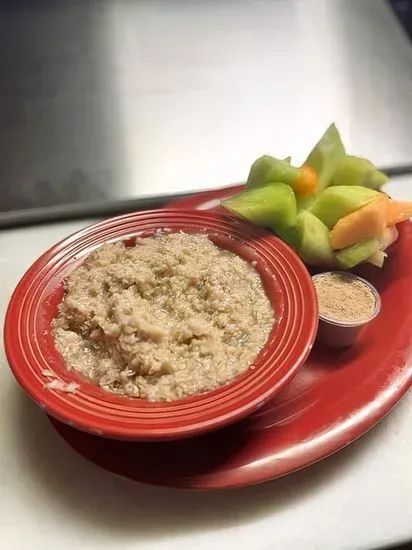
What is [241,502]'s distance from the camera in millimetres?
1106

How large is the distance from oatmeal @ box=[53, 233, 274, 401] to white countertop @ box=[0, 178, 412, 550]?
176mm

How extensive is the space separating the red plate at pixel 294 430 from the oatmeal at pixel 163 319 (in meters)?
Result: 0.10

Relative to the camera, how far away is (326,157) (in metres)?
1.38

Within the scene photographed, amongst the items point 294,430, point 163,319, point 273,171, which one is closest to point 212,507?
point 294,430

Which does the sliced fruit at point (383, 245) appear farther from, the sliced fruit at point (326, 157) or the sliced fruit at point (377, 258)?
the sliced fruit at point (326, 157)

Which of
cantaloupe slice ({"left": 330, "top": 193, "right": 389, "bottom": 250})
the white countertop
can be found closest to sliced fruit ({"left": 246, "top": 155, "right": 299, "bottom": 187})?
cantaloupe slice ({"left": 330, "top": 193, "right": 389, "bottom": 250})

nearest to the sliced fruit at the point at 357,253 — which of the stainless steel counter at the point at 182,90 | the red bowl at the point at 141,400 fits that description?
the red bowl at the point at 141,400

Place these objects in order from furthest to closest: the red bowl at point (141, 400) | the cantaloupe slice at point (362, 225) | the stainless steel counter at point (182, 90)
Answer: the stainless steel counter at point (182, 90) < the cantaloupe slice at point (362, 225) < the red bowl at point (141, 400)

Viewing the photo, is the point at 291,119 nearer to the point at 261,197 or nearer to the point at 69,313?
the point at 261,197

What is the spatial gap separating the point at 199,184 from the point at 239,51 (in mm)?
682

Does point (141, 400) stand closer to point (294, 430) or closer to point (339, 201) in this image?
point (294, 430)

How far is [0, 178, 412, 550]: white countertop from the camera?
107 cm

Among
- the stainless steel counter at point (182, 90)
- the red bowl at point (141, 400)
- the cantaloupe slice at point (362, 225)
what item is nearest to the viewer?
the red bowl at point (141, 400)

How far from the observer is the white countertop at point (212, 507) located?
1.07 meters
